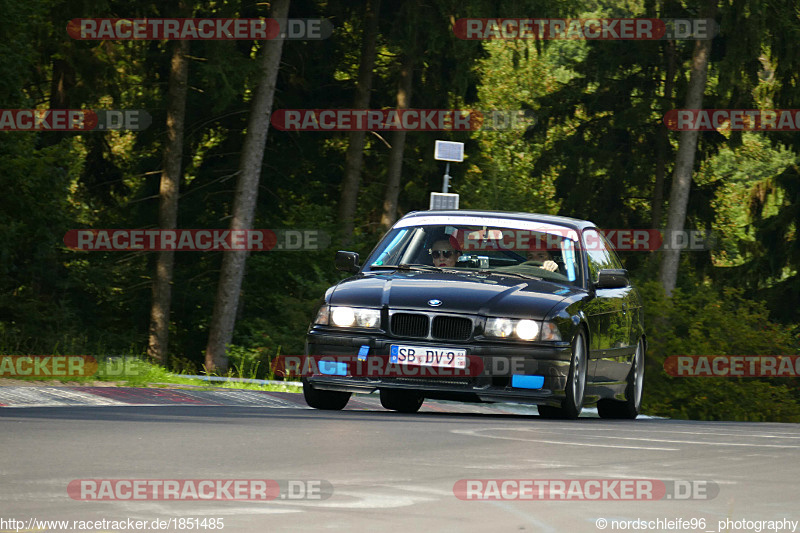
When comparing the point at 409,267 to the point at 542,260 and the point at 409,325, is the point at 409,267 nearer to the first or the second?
the point at 542,260

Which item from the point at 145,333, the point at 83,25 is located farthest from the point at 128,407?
the point at 145,333

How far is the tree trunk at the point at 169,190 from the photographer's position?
3560 cm

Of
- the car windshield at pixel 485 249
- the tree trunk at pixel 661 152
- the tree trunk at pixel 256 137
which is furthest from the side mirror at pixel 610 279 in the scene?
the tree trunk at pixel 661 152

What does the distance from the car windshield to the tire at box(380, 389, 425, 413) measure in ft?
3.89

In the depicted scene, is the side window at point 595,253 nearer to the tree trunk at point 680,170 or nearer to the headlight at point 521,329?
the headlight at point 521,329

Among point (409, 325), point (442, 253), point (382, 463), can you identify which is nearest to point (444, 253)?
point (442, 253)

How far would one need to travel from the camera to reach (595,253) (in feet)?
48.3

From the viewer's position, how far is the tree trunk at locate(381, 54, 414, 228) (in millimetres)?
40938

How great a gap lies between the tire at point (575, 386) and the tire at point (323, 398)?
5.67 feet

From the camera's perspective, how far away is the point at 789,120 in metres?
39.9

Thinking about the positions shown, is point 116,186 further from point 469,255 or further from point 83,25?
point 469,255

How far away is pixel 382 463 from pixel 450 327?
3.79m

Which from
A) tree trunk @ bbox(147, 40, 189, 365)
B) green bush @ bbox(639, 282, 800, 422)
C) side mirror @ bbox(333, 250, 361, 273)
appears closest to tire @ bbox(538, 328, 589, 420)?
side mirror @ bbox(333, 250, 361, 273)

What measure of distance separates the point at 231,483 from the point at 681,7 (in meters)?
34.5
